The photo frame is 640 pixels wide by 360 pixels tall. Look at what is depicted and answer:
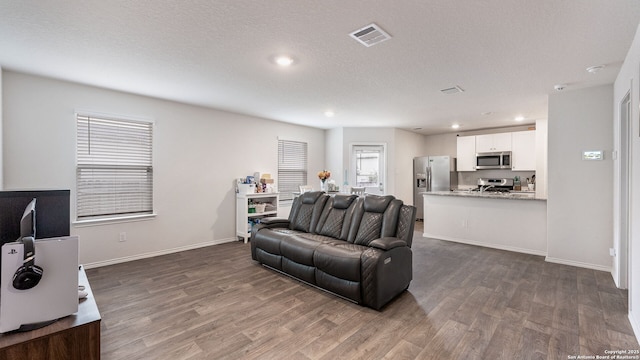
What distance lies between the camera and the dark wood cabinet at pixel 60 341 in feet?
3.65

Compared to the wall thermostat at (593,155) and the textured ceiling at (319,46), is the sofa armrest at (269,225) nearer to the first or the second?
the textured ceiling at (319,46)

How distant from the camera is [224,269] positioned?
12.5 feet

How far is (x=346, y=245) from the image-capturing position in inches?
126

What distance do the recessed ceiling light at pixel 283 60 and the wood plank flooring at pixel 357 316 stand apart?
246cm

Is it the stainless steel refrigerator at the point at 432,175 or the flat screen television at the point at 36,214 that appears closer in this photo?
the flat screen television at the point at 36,214

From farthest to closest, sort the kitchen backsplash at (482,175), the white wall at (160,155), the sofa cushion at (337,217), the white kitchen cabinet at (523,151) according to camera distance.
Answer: the kitchen backsplash at (482,175) → the white kitchen cabinet at (523,151) → the sofa cushion at (337,217) → the white wall at (160,155)

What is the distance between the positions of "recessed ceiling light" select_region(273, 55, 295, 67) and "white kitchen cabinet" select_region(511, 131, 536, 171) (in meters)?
5.74

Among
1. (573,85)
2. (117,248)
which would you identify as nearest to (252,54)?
(117,248)

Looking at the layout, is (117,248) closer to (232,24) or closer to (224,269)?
(224,269)

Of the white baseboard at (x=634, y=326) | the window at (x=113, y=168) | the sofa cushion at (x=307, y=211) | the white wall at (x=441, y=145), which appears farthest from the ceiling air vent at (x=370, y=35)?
the white wall at (x=441, y=145)

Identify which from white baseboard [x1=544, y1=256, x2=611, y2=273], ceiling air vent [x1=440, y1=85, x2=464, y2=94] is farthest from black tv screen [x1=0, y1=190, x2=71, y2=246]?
white baseboard [x1=544, y1=256, x2=611, y2=273]

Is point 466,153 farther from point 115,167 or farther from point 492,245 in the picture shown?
point 115,167

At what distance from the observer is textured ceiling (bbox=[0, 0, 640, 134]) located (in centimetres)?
204

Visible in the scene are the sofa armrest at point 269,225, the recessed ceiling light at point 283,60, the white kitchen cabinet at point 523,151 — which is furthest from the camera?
the white kitchen cabinet at point 523,151
